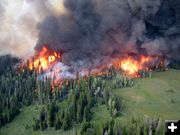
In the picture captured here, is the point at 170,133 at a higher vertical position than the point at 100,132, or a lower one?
higher

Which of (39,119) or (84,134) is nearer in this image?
(84,134)

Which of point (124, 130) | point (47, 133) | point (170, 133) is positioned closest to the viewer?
point (170, 133)

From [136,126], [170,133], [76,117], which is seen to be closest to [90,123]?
[76,117]

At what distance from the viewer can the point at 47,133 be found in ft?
621

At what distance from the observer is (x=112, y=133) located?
169m

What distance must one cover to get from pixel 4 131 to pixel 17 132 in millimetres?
9196

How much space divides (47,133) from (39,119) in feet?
42.1

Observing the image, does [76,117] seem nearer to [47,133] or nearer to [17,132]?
[47,133]

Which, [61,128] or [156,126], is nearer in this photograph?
[156,126]

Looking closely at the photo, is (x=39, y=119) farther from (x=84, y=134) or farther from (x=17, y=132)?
(x=84, y=134)

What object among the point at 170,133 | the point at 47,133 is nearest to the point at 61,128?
the point at 47,133

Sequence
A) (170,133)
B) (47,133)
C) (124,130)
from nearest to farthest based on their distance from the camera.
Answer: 1. (170,133)
2. (124,130)
3. (47,133)

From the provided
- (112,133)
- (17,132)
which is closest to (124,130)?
(112,133)

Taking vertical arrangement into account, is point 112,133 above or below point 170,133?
below
